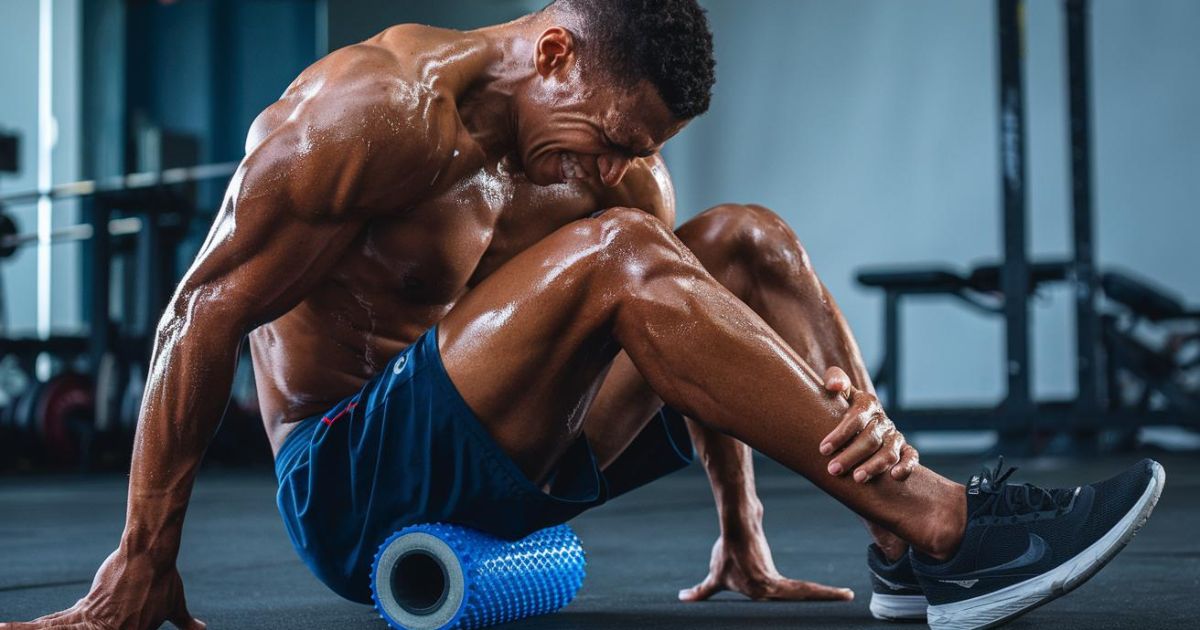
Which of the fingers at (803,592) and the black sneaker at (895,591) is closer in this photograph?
the black sneaker at (895,591)

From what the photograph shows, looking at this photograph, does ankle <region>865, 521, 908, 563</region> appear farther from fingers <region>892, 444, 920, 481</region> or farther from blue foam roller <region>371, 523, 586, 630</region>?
blue foam roller <region>371, 523, 586, 630</region>

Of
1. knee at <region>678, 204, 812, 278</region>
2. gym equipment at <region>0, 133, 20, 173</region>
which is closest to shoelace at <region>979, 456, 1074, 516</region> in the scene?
knee at <region>678, 204, 812, 278</region>

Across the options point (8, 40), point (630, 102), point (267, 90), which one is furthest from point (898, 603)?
point (8, 40)

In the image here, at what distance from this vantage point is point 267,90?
7324 mm

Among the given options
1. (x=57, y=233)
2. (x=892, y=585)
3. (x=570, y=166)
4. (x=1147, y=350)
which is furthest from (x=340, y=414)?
(x=57, y=233)

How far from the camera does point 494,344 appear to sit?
3.83 ft

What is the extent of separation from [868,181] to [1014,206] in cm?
222

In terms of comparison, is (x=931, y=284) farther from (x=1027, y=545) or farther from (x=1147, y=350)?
(x=1027, y=545)

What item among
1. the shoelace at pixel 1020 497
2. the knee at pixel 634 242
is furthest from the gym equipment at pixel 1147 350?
the knee at pixel 634 242

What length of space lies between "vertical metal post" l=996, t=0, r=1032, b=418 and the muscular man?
397 cm

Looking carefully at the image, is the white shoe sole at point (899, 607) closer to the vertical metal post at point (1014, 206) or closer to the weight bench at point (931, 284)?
the vertical metal post at point (1014, 206)

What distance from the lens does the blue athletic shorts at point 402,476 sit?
1.21m

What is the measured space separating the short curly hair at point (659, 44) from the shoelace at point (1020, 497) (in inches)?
18.8

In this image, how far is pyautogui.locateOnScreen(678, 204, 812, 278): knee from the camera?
4.69 ft
